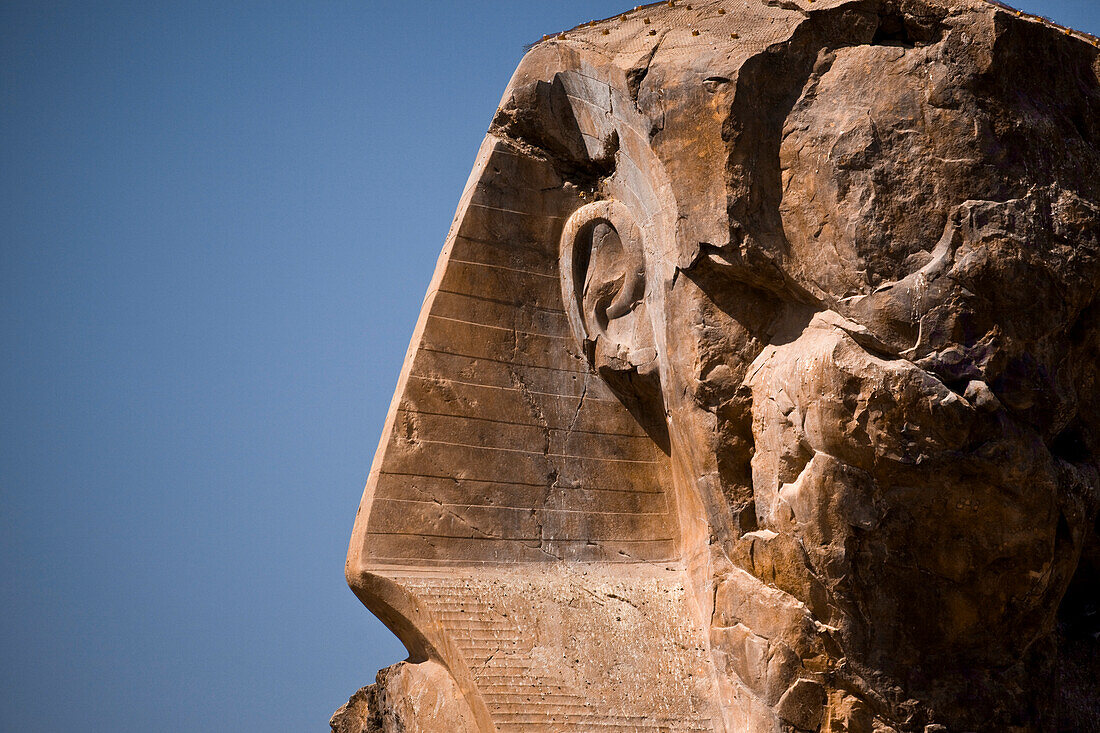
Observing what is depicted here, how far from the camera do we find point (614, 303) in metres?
7.05

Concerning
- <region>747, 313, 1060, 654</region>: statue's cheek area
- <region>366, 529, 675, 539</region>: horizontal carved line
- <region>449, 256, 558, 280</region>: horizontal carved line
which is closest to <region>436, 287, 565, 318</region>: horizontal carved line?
<region>449, 256, 558, 280</region>: horizontal carved line

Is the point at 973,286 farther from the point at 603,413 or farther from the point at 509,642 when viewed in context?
the point at 509,642

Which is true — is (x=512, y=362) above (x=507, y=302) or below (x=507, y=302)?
below

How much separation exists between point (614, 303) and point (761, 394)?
1210 mm

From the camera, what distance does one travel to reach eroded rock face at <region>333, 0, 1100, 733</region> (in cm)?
577

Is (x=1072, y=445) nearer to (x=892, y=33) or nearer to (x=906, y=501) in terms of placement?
(x=906, y=501)

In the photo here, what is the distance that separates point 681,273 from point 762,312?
17.1 inches

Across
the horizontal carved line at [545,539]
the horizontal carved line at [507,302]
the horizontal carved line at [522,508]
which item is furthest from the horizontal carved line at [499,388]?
the horizontal carved line at [545,539]

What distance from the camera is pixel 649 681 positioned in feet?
21.1

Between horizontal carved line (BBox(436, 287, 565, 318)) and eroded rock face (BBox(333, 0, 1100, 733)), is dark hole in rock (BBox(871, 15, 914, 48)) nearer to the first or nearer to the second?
eroded rock face (BBox(333, 0, 1100, 733))

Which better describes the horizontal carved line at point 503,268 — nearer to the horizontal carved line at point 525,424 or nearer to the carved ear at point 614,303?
the carved ear at point 614,303

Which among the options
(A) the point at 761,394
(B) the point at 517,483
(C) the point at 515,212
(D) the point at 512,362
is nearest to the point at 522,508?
(B) the point at 517,483

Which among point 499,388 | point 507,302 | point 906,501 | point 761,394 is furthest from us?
point 507,302

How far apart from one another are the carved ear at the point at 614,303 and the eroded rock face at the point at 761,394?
0.07 ft
